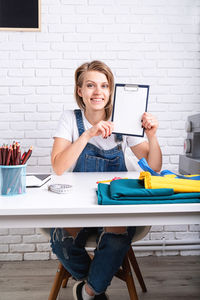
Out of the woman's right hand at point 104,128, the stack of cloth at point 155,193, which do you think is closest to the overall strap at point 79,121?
the woman's right hand at point 104,128

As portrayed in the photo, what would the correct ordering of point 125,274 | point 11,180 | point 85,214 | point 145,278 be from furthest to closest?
point 145,278
point 125,274
point 11,180
point 85,214

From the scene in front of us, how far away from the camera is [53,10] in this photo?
233cm

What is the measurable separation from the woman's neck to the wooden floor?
1.03 metres

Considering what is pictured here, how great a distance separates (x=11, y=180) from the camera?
3.37ft

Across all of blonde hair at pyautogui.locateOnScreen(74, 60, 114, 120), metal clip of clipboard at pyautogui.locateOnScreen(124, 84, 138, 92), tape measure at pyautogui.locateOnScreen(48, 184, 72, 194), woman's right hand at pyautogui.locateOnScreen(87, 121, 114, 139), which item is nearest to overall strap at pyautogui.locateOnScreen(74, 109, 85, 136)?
blonde hair at pyautogui.locateOnScreen(74, 60, 114, 120)

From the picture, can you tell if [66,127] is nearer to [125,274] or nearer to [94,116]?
[94,116]

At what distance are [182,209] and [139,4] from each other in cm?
193

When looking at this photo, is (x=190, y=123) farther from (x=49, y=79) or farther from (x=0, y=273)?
(x=0, y=273)

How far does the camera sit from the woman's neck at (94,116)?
74.8 inches

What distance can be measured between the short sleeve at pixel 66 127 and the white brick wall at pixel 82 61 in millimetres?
515

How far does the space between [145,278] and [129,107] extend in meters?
1.28

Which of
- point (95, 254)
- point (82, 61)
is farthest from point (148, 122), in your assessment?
point (82, 61)

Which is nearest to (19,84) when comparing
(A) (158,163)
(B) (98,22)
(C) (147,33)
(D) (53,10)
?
(D) (53,10)

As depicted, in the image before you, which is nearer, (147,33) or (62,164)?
(62,164)
